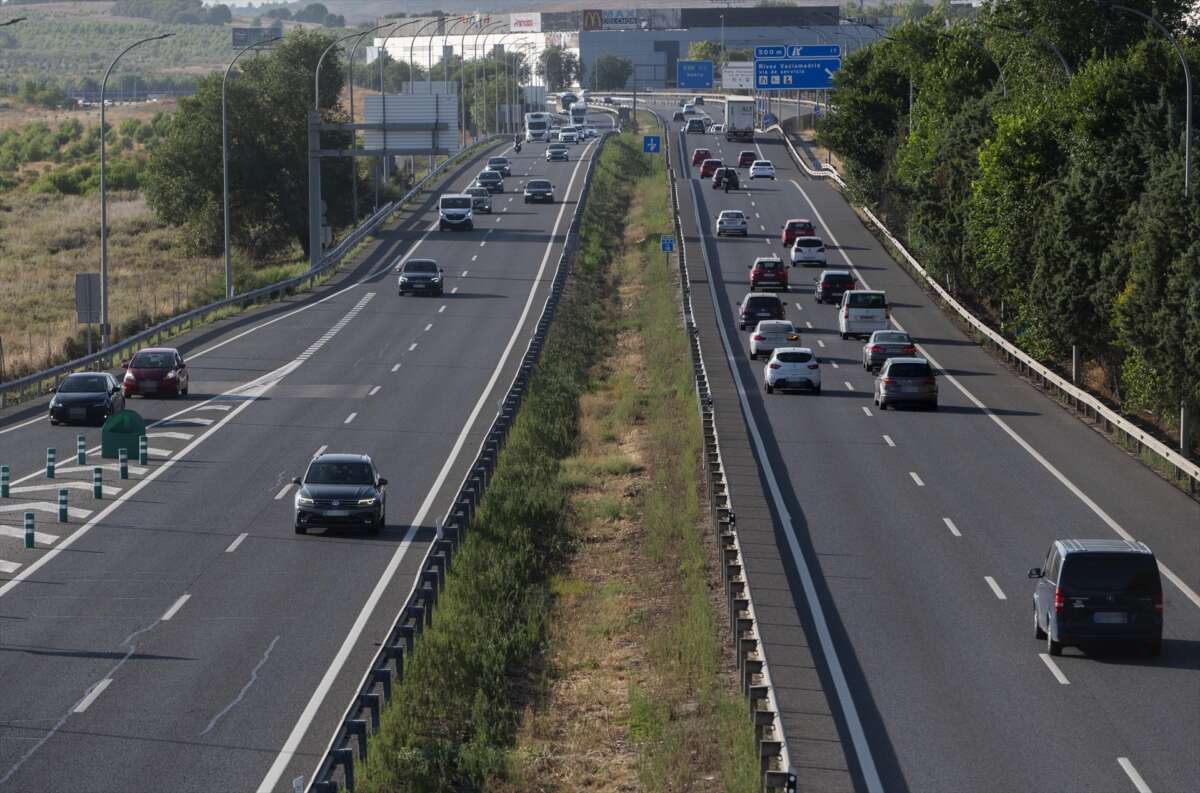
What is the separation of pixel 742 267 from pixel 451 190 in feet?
114

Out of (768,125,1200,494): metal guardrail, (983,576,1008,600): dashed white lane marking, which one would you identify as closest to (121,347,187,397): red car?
(768,125,1200,494): metal guardrail

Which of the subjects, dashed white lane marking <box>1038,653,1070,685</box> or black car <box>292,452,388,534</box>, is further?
black car <box>292,452,388,534</box>

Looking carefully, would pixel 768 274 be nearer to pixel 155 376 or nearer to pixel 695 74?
pixel 155 376

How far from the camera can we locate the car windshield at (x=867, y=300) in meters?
59.4

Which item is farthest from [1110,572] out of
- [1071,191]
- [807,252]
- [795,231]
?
[795,231]

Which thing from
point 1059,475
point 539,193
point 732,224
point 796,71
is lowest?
point 1059,475

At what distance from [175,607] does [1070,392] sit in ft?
89.9

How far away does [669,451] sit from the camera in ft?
132

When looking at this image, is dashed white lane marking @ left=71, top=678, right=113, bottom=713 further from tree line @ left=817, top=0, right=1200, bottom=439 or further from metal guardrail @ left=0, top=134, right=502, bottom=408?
metal guardrail @ left=0, top=134, right=502, bottom=408

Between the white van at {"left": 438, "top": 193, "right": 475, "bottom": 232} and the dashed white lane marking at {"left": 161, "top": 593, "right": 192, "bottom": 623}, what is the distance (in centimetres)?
6559

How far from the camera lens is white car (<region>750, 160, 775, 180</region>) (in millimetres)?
113169

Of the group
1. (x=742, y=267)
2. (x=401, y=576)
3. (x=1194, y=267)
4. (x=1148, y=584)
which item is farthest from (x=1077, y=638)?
(x=742, y=267)

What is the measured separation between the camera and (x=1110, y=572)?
71.6 feet

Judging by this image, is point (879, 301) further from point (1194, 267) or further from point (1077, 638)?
point (1077, 638)
